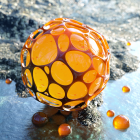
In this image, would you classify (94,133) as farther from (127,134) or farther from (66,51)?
(66,51)

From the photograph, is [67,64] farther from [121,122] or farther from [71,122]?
[121,122]

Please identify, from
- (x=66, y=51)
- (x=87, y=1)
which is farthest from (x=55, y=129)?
(x=87, y=1)

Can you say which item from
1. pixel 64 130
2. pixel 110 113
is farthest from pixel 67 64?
pixel 110 113

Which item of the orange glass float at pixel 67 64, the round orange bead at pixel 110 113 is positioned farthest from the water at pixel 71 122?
the orange glass float at pixel 67 64

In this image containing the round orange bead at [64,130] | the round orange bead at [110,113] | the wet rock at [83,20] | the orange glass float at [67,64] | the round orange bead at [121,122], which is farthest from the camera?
the wet rock at [83,20]

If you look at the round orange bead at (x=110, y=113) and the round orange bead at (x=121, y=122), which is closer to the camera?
the round orange bead at (x=121, y=122)

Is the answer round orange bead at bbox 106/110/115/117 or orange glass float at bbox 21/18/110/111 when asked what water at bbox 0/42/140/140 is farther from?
orange glass float at bbox 21/18/110/111

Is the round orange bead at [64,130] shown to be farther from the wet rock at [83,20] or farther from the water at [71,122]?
the wet rock at [83,20]

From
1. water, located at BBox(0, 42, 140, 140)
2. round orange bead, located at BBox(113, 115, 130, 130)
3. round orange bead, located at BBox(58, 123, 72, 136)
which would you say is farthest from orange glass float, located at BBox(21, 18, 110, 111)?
round orange bead, located at BBox(113, 115, 130, 130)
